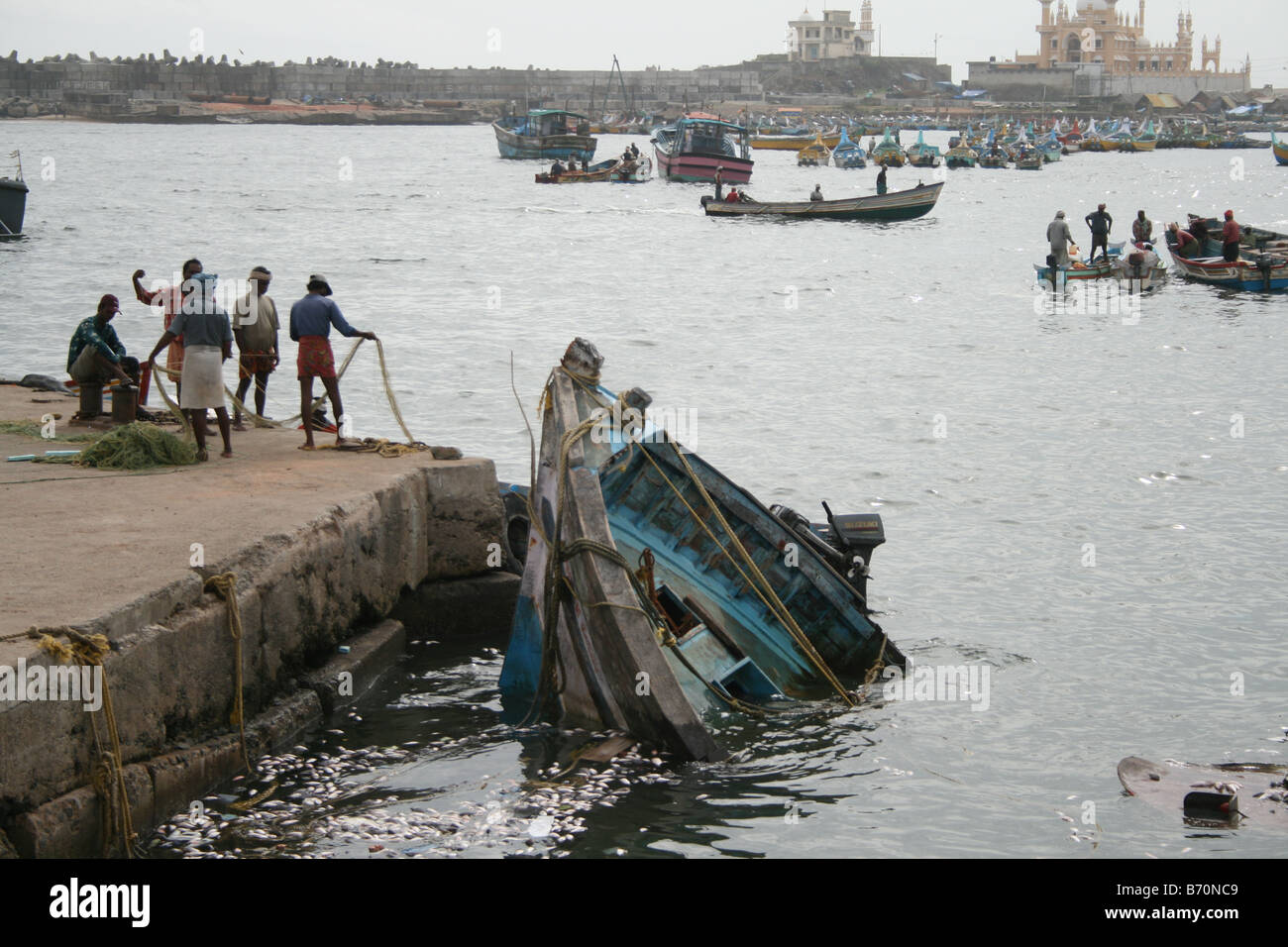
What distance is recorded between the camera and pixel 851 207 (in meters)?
50.4

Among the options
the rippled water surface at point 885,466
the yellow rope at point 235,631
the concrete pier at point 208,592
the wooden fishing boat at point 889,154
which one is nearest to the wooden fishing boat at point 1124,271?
the rippled water surface at point 885,466

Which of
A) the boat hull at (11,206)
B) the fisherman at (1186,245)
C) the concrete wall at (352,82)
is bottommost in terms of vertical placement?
the fisherman at (1186,245)

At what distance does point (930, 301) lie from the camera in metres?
34.8

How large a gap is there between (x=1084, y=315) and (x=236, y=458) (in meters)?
25.0

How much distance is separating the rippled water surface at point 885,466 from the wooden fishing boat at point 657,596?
34 centimetres

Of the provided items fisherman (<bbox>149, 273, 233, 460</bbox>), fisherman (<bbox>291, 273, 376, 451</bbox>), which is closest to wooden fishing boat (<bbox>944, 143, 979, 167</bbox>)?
fisherman (<bbox>291, 273, 376, 451</bbox>)

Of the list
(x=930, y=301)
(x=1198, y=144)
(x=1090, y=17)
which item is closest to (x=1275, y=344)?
(x=930, y=301)

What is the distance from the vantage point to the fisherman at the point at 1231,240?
31.9 metres

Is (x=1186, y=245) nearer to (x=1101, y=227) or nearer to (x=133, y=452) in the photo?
(x=1101, y=227)

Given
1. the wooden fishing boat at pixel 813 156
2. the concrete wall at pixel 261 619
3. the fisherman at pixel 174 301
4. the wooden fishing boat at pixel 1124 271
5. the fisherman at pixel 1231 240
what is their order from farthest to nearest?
the wooden fishing boat at pixel 813 156, the wooden fishing boat at pixel 1124 271, the fisherman at pixel 1231 240, the fisherman at pixel 174 301, the concrete wall at pixel 261 619

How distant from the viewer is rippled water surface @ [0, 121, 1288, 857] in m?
8.02

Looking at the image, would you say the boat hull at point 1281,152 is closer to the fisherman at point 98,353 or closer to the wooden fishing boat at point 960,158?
the wooden fishing boat at point 960,158

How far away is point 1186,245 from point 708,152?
3361 cm
